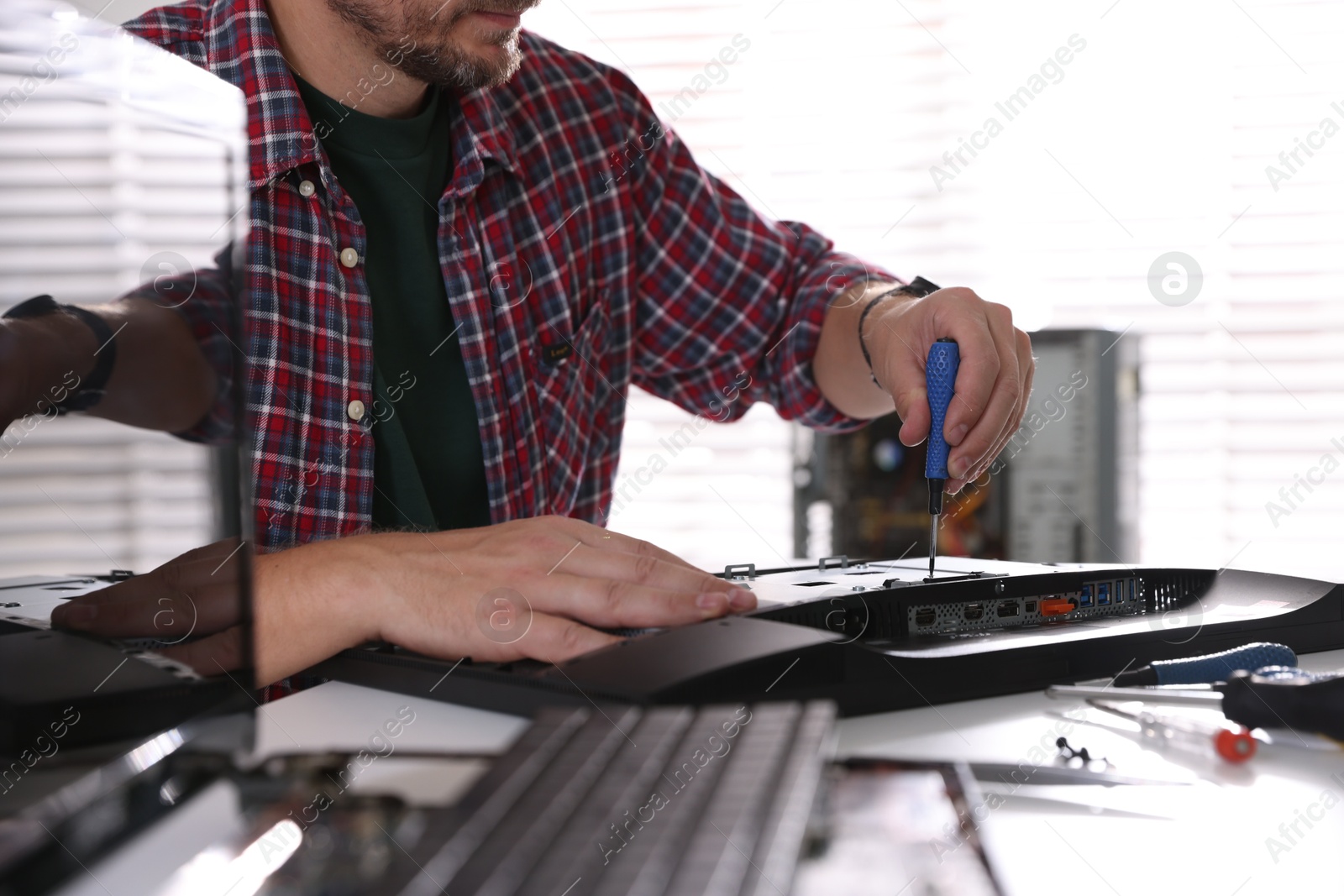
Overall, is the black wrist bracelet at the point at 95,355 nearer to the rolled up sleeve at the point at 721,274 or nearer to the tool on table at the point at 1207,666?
the tool on table at the point at 1207,666

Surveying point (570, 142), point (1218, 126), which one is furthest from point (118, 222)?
point (1218, 126)

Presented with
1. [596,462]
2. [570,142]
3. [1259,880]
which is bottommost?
[1259,880]

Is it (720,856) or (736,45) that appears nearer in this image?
(720,856)

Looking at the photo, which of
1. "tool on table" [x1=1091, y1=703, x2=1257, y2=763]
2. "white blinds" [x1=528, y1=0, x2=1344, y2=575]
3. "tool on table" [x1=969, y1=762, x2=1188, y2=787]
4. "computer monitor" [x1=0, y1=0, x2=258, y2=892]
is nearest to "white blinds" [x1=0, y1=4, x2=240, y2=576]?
"computer monitor" [x1=0, y1=0, x2=258, y2=892]

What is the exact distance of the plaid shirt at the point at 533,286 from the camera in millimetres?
1067

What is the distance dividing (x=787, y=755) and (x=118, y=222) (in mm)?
357

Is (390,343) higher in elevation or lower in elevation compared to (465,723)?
higher

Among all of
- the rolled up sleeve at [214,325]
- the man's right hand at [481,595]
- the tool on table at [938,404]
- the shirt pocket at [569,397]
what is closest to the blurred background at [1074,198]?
the shirt pocket at [569,397]

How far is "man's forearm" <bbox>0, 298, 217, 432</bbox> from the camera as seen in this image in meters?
0.40

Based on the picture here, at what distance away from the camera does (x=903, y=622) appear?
2.58ft

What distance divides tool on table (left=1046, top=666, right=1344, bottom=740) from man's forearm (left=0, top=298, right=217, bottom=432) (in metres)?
0.56

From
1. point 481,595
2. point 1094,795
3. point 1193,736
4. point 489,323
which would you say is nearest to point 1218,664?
point 1193,736

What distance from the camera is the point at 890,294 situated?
1283mm

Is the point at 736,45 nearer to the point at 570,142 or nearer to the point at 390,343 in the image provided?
the point at 570,142
